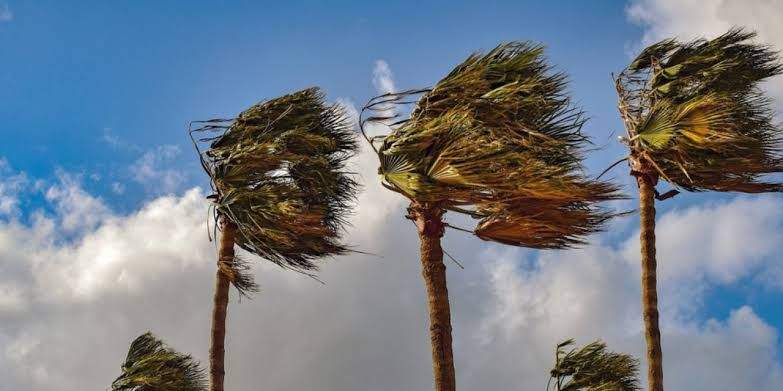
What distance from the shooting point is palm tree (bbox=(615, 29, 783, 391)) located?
16422mm

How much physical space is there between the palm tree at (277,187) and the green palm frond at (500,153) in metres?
3.43

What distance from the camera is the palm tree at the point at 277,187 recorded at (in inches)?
640

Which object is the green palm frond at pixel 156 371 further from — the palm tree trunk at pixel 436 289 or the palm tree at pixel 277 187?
the palm tree trunk at pixel 436 289

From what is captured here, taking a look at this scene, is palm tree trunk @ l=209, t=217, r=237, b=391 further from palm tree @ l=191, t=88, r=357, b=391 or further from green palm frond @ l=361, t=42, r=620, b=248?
green palm frond @ l=361, t=42, r=620, b=248

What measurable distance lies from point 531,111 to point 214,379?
295 inches

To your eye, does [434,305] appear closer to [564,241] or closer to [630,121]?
[564,241]

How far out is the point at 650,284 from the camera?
1689cm

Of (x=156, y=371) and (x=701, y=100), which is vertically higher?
(x=701, y=100)

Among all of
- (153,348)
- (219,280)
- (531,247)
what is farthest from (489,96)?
(153,348)

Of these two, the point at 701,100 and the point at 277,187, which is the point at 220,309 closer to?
the point at 277,187

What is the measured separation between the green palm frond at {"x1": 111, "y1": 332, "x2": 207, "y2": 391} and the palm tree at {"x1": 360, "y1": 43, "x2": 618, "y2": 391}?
251 inches

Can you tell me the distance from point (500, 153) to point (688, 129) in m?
5.18

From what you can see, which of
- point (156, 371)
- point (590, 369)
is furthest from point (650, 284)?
point (156, 371)

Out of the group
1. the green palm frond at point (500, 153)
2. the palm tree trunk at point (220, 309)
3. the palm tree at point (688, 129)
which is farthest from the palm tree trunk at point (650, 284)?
the palm tree trunk at point (220, 309)
